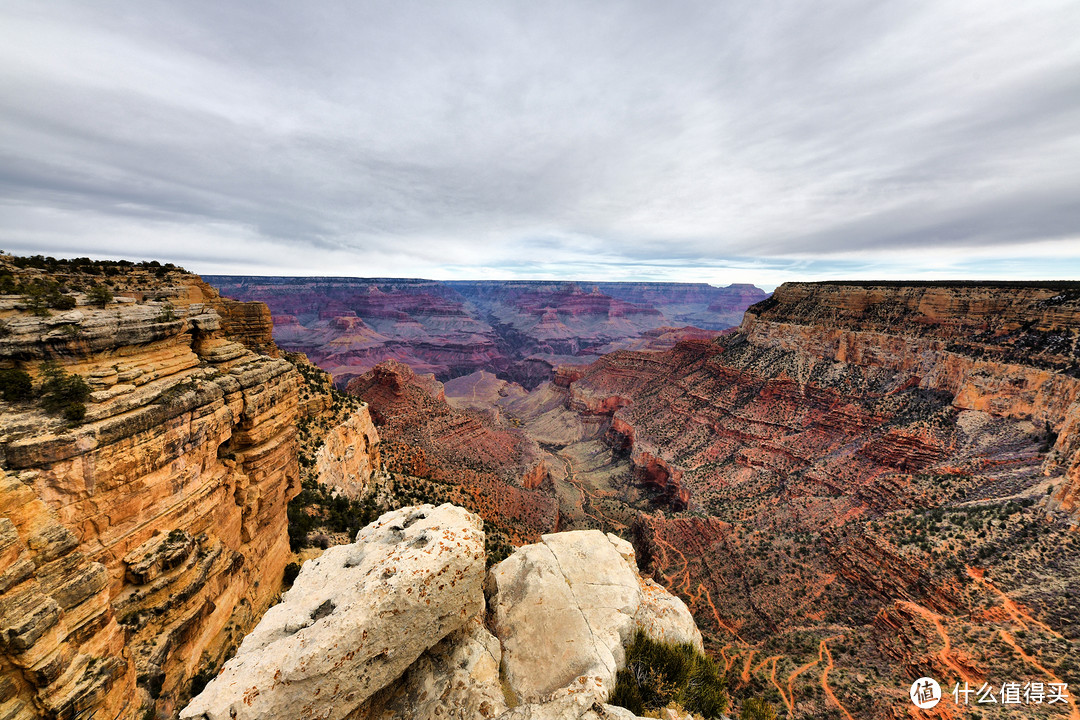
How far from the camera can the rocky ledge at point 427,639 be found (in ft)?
23.8

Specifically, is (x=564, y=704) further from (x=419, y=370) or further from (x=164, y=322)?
(x=419, y=370)

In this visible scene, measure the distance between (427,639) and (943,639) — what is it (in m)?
26.3

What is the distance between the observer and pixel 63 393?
330 inches

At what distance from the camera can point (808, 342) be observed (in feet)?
169

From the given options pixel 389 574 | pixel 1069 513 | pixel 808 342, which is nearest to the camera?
pixel 389 574

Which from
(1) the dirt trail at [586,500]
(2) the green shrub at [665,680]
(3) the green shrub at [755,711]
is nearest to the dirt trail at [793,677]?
(3) the green shrub at [755,711]

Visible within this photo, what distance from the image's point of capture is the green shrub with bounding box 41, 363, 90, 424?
8188 millimetres

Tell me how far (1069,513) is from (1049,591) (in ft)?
20.0

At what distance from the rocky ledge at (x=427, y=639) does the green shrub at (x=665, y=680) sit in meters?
0.42

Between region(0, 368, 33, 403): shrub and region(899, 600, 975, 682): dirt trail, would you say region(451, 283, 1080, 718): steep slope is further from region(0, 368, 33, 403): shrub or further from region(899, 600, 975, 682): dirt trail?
region(0, 368, 33, 403): shrub

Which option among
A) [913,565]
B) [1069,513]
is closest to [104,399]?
[913,565]

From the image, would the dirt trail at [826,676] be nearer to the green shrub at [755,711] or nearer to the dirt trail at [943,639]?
the dirt trail at [943,639]

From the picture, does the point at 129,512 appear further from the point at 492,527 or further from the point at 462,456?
the point at 462,456

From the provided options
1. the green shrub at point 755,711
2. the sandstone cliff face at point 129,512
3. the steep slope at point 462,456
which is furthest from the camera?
the steep slope at point 462,456
